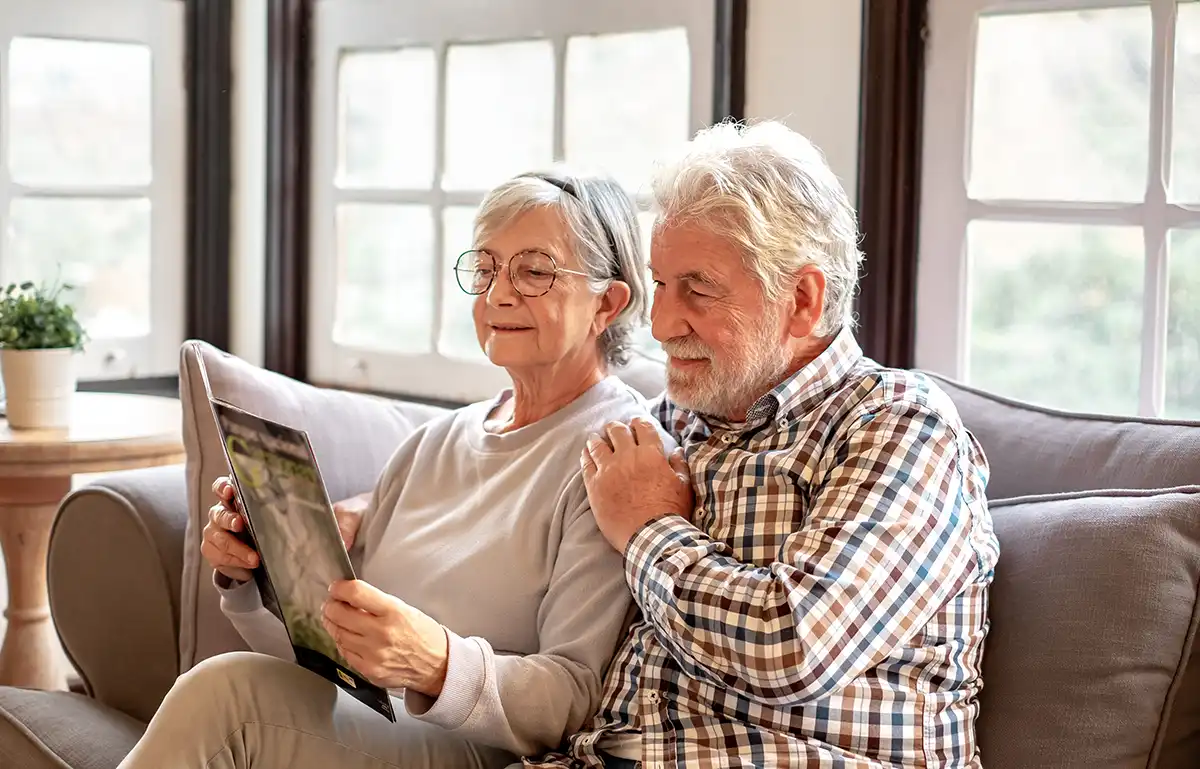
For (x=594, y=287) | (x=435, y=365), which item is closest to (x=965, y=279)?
(x=594, y=287)

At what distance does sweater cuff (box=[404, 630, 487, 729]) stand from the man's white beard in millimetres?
388

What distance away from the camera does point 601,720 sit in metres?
1.61

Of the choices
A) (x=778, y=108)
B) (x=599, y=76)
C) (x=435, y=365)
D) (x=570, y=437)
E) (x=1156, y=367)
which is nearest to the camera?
(x=570, y=437)

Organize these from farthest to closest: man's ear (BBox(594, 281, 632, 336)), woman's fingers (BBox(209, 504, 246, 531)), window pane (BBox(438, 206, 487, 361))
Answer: window pane (BBox(438, 206, 487, 361)), man's ear (BBox(594, 281, 632, 336)), woman's fingers (BBox(209, 504, 246, 531))

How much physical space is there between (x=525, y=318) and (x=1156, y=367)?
3.03 ft

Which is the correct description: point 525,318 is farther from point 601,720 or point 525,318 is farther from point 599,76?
point 599,76

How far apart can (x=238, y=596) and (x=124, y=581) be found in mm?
336

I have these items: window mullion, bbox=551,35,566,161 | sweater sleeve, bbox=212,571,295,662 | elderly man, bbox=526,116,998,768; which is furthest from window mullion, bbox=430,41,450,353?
elderly man, bbox=526,116,998,768

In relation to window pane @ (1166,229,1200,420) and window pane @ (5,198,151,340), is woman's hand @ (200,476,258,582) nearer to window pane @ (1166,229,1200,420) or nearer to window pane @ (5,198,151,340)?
window pane @ (1166,229,1200,420)

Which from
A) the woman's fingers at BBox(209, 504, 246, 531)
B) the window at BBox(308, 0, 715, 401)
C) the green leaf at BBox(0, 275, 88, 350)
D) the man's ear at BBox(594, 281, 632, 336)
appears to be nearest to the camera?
the woman's fingers at BBox(209, 504, 246, 531)

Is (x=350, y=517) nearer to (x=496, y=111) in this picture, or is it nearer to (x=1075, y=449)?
(x=1075, y=449)

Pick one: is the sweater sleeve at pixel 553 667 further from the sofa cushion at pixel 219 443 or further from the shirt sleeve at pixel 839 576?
the sofa cushion at pixel 219 443

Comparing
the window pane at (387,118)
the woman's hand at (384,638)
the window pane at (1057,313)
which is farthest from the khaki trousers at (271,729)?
the window pane at (387,118)

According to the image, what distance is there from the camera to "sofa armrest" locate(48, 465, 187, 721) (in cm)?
204
